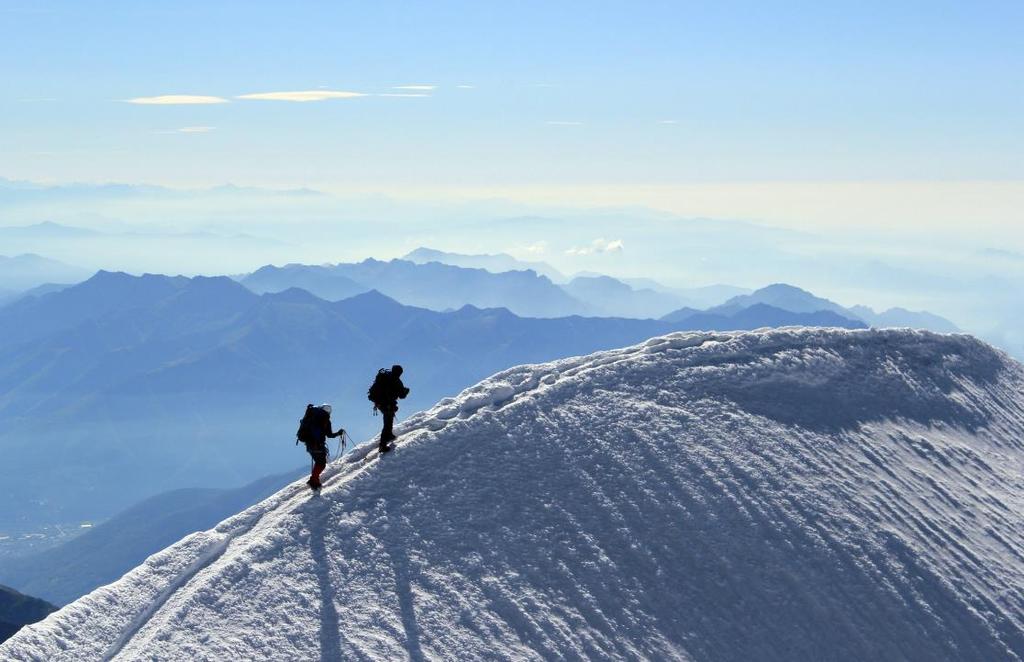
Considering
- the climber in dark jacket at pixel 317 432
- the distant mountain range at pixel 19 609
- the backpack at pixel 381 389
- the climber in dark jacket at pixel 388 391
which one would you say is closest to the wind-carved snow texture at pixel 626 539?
the climber in dark jacket at pixel 317 432

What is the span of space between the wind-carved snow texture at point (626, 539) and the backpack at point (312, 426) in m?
1.99

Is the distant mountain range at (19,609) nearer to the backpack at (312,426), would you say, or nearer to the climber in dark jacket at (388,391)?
the climber in dark jacket at (388,391)

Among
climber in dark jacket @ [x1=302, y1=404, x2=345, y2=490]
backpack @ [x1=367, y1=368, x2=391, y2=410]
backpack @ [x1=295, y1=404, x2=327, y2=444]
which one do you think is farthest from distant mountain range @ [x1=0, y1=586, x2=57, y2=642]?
backpack @ [x1=367, y1=368, x2=391, y2=410]

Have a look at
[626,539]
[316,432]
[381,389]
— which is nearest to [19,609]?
[316,432]

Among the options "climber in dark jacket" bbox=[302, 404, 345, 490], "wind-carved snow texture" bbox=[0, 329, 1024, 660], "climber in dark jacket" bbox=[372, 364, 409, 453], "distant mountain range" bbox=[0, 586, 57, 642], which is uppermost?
"climber in dark jacket" bbox=[372, 364, 409, 453]

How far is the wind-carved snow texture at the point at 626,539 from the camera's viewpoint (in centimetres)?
2456

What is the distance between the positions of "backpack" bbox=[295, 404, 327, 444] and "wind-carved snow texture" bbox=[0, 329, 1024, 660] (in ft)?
6.52

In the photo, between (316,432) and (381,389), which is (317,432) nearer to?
(316,432)

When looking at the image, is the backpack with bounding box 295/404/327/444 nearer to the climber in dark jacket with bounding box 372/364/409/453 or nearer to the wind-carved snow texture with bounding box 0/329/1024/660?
the climber in dark jacket with bounding box 372/364/409/453

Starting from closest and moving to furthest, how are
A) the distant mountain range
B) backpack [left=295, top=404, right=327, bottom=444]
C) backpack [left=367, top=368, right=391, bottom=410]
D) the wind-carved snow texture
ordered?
the wind-carved snow texture
backpack [left=295, top=404, right=327, bottom=444]
backpack [left=367, top=368, right=391, bottom=410]
the distant mountain range

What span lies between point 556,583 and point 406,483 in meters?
5.35

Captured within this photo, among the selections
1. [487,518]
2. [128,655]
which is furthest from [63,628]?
[487,518]

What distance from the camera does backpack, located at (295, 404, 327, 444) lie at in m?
27.2

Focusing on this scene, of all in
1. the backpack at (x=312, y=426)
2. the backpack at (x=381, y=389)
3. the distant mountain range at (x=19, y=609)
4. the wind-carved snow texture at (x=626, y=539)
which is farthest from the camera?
the distant mountain range at (x=19, y=609)
